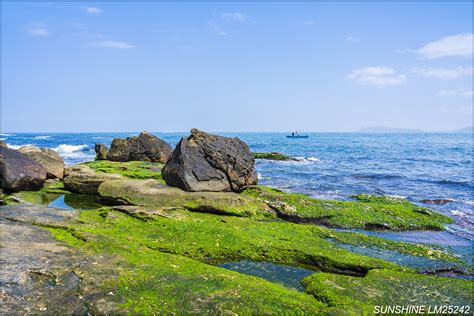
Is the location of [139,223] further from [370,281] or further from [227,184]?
[370,281]

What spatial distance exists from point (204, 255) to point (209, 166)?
7.50m

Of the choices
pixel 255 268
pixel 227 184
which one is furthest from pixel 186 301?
pixel 227 184

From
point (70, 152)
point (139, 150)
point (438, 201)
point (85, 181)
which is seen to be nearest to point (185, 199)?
point (85, 181)

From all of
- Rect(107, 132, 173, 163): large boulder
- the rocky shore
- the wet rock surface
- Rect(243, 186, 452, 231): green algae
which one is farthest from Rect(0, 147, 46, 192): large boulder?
Rect(107, 132, 173, 163): large boulder

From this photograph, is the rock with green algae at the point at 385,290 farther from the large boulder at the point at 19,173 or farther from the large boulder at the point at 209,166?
the large boulder at the point at 19,173

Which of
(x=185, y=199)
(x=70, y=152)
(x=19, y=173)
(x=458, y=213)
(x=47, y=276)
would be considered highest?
(x=19, y=173)

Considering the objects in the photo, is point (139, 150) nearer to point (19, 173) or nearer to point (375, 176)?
point (19, 173)

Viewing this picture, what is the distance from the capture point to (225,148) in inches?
728

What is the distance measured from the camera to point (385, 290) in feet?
26.0

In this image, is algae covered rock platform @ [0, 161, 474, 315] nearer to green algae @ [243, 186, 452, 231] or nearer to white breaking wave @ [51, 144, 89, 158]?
green algae @ [243, 186, 452, 231]

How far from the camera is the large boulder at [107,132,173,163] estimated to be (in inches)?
1224

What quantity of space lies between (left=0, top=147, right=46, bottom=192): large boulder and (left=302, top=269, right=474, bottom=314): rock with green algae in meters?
14.7

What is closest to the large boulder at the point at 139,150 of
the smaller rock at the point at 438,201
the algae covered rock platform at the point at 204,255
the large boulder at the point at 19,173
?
the large boulder at the point at 19,173

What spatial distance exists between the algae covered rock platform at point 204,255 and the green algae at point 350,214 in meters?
0.05
